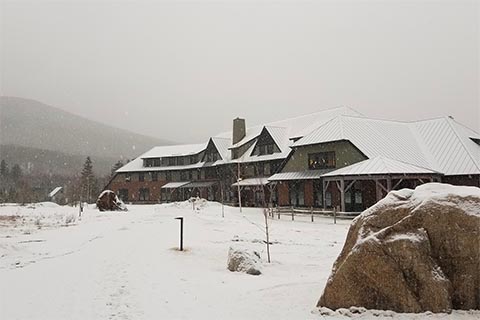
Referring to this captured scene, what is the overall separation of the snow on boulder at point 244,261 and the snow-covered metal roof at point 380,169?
18414 millimetres

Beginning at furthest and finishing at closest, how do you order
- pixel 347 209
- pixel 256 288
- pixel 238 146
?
pixel 238 146, pixel 347 209, pixel 256 288

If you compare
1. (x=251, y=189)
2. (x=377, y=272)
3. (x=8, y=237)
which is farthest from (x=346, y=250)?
(x=251, y=189)

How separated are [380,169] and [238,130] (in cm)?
3271

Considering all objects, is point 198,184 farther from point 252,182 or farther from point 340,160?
point 340,160

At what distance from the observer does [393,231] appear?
7605 mm

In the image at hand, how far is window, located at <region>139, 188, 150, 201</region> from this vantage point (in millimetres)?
66875

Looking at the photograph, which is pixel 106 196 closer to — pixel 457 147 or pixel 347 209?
pixel 347 209

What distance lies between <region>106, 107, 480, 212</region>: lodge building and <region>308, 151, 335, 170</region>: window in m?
0.09

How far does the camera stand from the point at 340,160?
3453 cm

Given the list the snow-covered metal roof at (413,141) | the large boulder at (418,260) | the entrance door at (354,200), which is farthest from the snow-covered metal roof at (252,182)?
the large boulder at (418,260)

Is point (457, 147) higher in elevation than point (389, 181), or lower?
higher

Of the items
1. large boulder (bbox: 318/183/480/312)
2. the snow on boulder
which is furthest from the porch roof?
large boulder (bbox: 318/183/480/312)

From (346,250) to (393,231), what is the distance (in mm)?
1074

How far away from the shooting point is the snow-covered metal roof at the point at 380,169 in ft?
92.0
